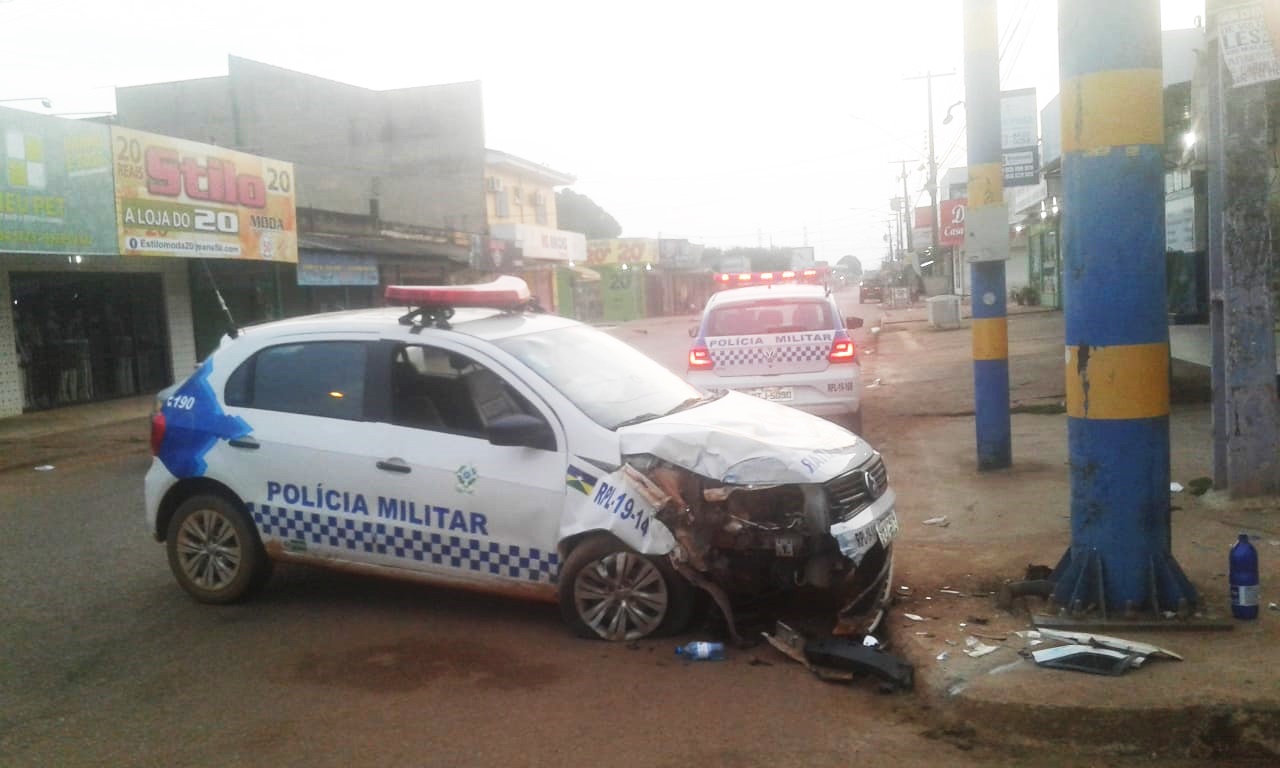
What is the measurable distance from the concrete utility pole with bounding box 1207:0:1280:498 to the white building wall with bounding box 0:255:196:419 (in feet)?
59.9

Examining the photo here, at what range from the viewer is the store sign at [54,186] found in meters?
16.5

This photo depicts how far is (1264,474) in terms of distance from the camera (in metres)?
7.43

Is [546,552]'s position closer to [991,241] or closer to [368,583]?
[368,583]

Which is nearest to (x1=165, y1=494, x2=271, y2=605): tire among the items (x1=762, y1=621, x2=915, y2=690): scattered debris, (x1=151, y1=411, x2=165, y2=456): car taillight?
(x1=151, y1=411, x2=165, y2=456): car taillight

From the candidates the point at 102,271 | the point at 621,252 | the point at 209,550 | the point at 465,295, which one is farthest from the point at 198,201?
the point at 621,252

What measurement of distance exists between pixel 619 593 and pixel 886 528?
142 cm

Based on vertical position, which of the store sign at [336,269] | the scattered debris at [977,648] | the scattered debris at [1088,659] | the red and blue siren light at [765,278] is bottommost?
the scattered debris at [977,648]

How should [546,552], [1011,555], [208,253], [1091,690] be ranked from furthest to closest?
[208,253]
[1011,555]
[546,552]
[1091,690]

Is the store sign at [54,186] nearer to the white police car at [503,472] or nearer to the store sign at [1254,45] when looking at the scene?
the white police car at [503,472]

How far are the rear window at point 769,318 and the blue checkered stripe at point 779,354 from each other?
23 centimetres

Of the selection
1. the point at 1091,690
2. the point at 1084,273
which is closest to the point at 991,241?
the point at 1084,273

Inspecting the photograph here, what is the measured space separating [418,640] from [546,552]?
2.90ft

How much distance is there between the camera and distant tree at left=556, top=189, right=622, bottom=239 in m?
93.4

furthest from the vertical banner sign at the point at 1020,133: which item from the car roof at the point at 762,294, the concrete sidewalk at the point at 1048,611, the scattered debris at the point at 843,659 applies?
the scattered debris at the point at 843,659
